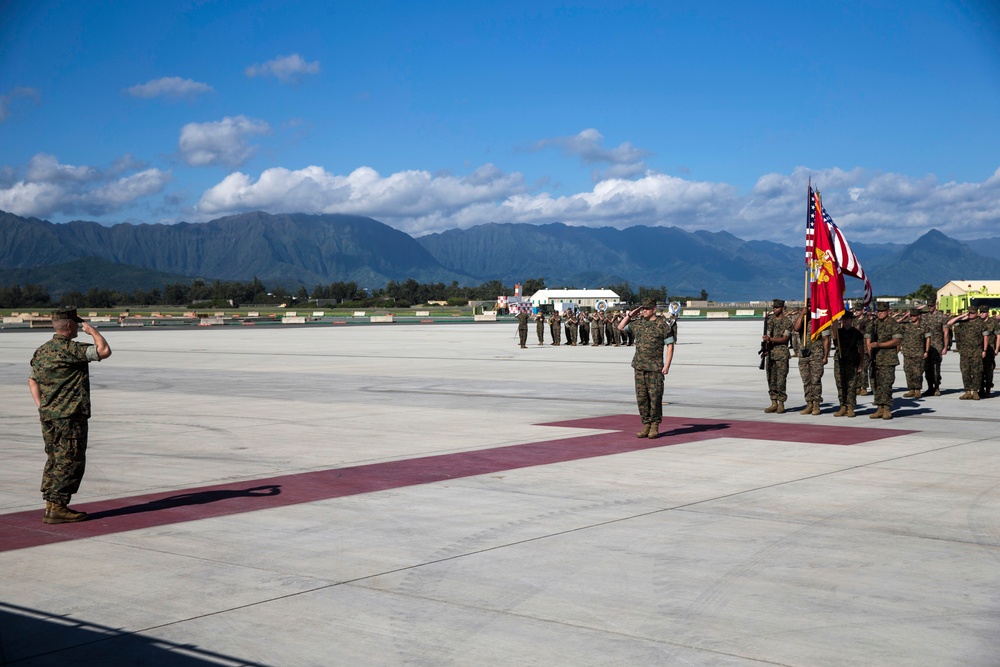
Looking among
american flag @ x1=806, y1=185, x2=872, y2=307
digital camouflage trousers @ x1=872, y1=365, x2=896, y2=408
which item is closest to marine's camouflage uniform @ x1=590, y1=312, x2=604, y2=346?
american flag @ x1=806, y1=185, x2=872, y2=307

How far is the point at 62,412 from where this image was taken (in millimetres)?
8547

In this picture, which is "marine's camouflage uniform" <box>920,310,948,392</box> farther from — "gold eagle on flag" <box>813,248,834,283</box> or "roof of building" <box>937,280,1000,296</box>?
"roof of building" <box>937,280,1000,296</box>

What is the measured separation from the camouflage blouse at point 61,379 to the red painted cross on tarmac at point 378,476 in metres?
0.95

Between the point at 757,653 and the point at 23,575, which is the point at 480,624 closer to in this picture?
the point at 757,653

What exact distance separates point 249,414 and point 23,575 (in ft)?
34.1

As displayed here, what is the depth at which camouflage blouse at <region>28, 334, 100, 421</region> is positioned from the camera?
857 centimetres

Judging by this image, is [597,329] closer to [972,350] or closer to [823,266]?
[972,350]

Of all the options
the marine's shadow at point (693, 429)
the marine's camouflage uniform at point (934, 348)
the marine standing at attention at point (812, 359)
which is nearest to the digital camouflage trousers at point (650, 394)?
the marine's shadow at point (693, 429)

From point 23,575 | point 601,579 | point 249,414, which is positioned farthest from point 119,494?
point 249,414

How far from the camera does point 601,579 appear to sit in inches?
268

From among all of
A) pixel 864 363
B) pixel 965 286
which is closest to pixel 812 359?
pixel 864 363

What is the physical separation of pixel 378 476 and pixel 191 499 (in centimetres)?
205

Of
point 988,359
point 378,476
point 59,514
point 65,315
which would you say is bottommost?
point 378,476

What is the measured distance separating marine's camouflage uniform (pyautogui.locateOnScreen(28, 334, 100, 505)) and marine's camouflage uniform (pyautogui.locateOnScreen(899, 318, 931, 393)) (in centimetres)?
1611
